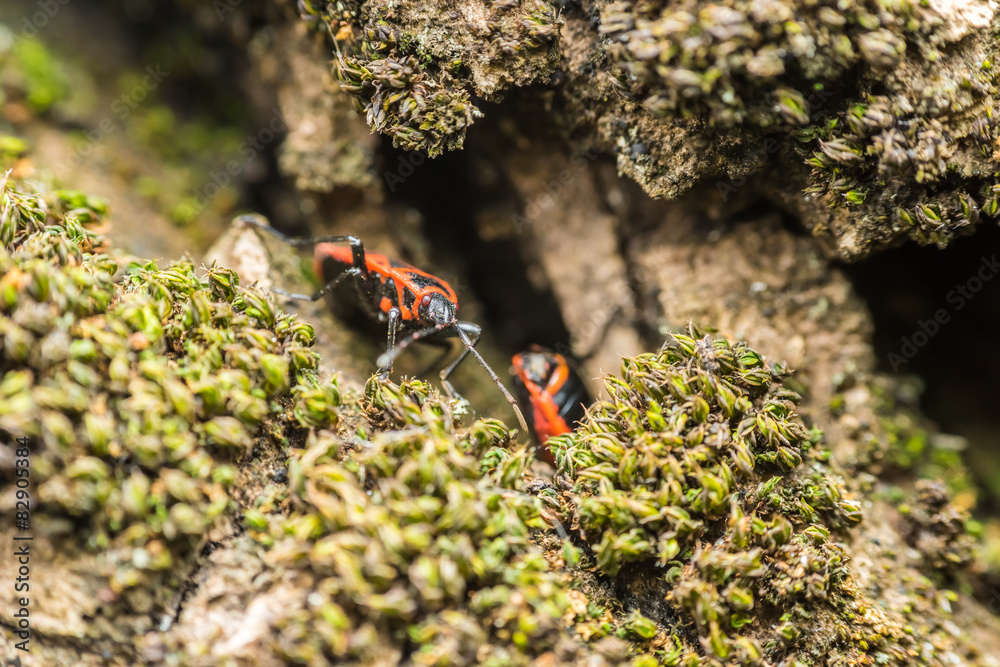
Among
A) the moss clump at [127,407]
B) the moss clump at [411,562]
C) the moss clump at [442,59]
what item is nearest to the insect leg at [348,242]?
the moss clump at [442,59]

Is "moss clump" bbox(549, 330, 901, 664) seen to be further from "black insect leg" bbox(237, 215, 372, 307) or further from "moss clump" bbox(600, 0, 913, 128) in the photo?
"black insect leg" bbox(237, 215, 372, 307)

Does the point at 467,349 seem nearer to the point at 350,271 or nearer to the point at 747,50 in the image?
the point at 350,271

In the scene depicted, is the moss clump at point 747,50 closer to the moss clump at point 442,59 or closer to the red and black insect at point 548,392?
the moss clump at point 442,59

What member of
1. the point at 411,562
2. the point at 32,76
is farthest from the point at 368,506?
the point at 32,76

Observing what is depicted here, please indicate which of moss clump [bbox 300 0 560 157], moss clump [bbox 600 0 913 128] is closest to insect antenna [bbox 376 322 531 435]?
moss clump [bbox 300 0 560 157]

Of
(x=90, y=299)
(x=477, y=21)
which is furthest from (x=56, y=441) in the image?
(x=477, y=21)

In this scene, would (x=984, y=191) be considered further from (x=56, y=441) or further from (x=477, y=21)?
(x=56, y=441)
